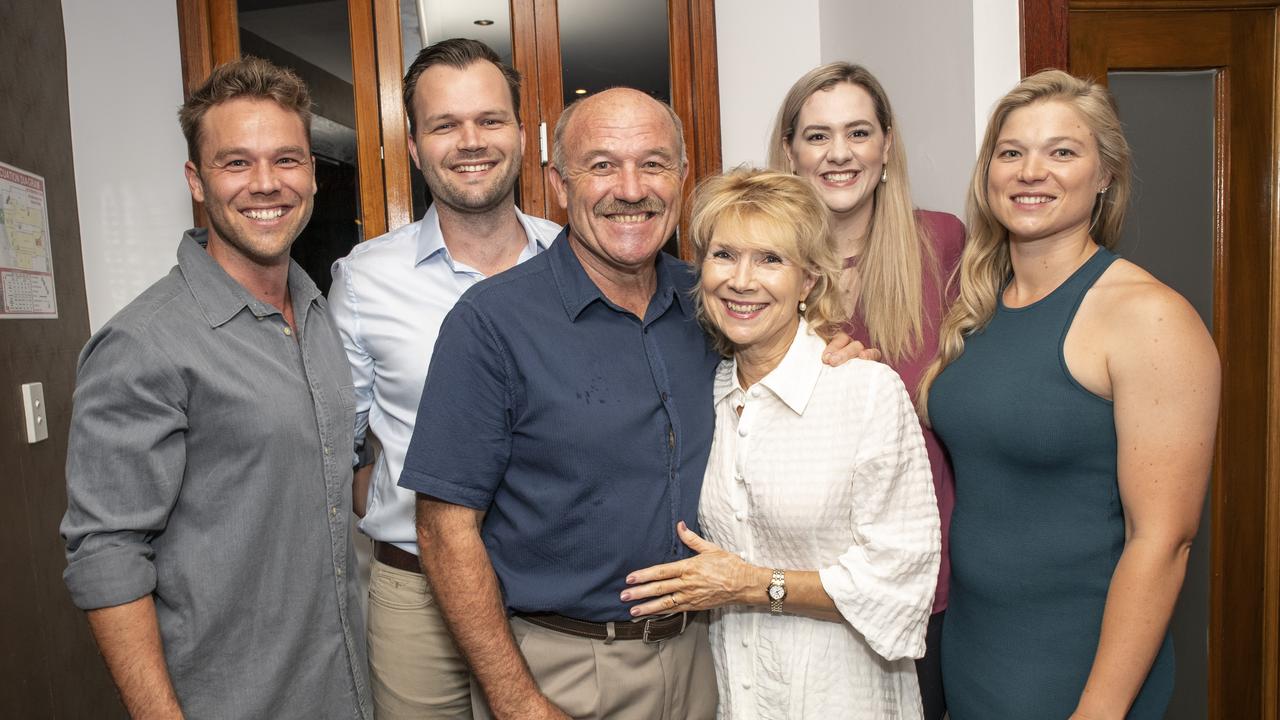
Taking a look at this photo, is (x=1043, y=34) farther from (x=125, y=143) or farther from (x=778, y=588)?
(x=125, y=143)

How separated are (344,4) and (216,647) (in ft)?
6.84

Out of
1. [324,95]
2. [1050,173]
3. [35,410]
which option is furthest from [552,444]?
[324,95]

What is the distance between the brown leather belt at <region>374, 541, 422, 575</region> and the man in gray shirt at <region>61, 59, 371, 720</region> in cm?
14

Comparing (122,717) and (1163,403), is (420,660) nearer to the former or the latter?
(122,717)

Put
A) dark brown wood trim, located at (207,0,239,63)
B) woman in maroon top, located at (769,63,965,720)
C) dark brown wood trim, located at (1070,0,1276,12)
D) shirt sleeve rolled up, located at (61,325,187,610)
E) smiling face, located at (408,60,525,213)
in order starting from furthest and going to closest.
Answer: dark brown wood trim, located at (207,0,239,63) < dark brown wood trim, located at (1070,0,1276,12) < smiling face, located at (408,60,525,213) < woman in maroon top, located at (769,63,965,720) < shirt sleeve rolled up, located at (61,325,187,610)

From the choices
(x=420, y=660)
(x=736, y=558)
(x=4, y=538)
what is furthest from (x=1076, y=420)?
(x=4, y=538)

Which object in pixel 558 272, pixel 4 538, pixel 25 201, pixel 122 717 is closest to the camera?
pixel 558 272

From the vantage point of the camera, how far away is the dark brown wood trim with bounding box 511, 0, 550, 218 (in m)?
2.64

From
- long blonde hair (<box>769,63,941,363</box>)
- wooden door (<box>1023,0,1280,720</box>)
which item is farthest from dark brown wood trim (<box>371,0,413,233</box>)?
wooden door (<box>1023,0,1280,720</box>)

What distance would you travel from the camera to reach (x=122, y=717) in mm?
2445

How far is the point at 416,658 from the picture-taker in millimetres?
1850

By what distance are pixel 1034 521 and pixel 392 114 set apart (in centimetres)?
224

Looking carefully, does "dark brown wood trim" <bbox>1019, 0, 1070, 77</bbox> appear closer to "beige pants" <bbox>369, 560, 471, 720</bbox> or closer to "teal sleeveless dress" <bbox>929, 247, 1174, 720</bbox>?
"teal sleeveless dress" <bbox>929, 247, 1174, 720</bbox>

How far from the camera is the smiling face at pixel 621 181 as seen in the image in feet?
5.14
